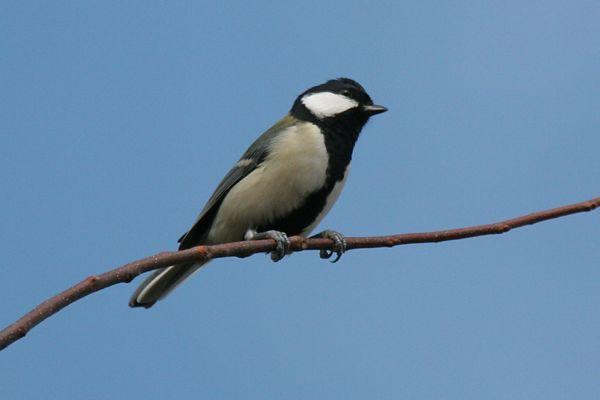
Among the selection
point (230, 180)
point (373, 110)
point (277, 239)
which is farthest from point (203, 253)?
point (373, 110)

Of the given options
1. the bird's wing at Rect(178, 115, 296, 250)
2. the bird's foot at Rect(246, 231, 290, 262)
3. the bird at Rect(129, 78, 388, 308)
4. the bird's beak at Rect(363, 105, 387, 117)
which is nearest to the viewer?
the bird's foot at Rect(246, 231, 290, 262)

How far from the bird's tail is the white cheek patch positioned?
1.22m

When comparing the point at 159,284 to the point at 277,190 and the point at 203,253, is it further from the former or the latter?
the point at 203,253

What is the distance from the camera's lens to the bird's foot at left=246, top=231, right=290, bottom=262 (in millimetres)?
4057

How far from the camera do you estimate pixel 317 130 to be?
16.7 ft

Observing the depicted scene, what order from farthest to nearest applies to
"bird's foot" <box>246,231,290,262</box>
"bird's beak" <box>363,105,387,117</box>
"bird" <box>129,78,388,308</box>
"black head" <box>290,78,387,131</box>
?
"bird's beak" <box>363,105,387,117</box>
"black head" <box>290,78,387,131</box>
"bird" <box>129,78,388,308</box>
"bird's foot" <box>246,231,290,262</box>

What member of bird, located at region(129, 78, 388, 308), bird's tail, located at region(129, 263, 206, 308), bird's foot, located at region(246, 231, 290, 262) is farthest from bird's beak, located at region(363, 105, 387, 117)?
bird's tail, located at region(129, 263, 206, 308)

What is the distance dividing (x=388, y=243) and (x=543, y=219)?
0.54 m

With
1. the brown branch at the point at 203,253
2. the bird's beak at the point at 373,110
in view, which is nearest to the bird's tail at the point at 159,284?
the brown branch at the point at 203,253

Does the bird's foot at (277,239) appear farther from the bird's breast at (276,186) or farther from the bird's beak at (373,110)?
the bird's beak at (373,110)

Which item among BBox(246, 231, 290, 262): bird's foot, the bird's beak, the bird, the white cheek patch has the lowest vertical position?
BBox(246, 231, 290, 262): bird's foot

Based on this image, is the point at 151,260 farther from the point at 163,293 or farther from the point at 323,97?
the point at 323,97

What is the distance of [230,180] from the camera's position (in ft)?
16.6

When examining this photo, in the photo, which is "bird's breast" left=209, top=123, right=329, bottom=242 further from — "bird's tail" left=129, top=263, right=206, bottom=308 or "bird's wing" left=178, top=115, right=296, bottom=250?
"bird's tail" left=129, top=263, right=206, bottom=308
